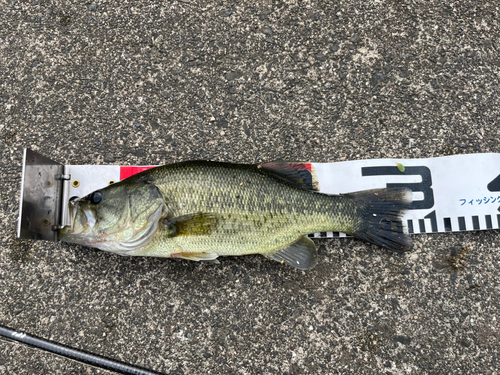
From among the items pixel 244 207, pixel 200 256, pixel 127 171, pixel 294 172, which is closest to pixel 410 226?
pixel 294 172

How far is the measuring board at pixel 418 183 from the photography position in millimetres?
2648

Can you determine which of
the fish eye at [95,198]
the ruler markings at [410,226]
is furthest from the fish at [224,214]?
the ruler markings at [410,226]

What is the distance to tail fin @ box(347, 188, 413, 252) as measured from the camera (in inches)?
97.9

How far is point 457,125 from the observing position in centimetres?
282

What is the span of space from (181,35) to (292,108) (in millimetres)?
1231

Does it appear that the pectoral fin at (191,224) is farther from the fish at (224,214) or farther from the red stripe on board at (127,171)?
the red stripe on board at (127,171)

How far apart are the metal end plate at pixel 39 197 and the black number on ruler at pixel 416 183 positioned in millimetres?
2548

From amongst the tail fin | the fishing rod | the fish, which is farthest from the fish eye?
the tail fin

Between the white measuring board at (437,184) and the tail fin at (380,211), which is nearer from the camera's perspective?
the tail fin at (380,211)

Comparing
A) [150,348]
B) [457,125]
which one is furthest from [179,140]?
[457,125]

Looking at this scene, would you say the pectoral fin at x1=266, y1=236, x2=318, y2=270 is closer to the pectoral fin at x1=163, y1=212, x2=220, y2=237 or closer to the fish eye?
the pectoral fin at x1=163, y1=212, x2=220, y2=237

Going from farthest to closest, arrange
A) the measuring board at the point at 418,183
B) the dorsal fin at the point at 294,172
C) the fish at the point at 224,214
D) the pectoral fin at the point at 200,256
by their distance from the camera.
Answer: the measuring board at the point at 418,183 < the dorsal fin at the point at 294,172 < the pectoral fin at the point at 200,256 < the fish at the point at 224,214

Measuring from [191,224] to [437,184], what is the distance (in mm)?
2057

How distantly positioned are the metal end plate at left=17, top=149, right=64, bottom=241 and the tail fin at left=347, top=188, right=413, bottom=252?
2.36 metres
